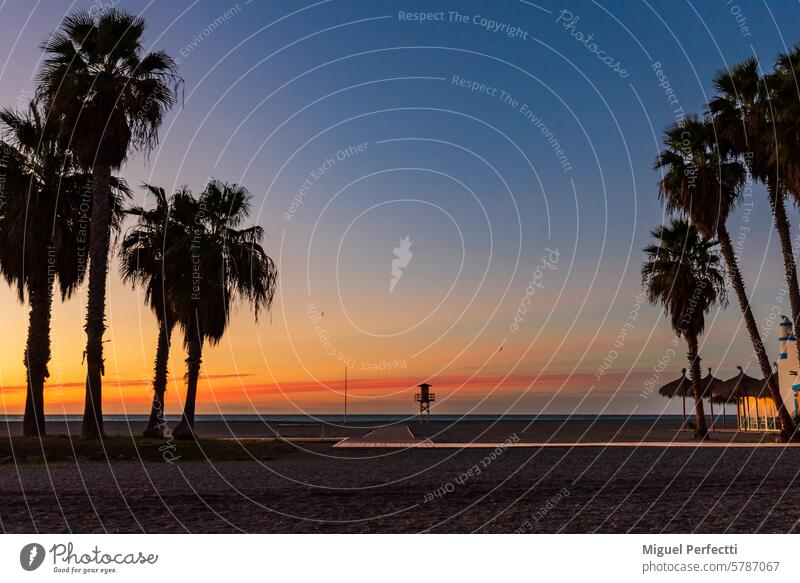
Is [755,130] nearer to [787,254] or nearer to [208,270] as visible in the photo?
[787,254]

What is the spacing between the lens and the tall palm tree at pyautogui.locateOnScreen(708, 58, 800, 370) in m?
35.5

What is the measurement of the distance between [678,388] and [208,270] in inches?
1517

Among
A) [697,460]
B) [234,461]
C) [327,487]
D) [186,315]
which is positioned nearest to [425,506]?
[327,487]

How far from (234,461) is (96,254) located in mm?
10033

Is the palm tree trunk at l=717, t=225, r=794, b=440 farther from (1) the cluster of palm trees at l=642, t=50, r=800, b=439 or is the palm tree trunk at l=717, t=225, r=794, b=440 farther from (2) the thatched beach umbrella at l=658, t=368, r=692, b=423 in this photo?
(2) the thatched beach umbrella at l=658, t=368, r=692, b=423

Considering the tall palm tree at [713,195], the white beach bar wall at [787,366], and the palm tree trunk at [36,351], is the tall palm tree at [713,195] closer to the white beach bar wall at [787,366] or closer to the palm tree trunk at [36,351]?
the white beach bar wall at [787,366]

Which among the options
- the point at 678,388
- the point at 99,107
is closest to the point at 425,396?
the point at 678,388

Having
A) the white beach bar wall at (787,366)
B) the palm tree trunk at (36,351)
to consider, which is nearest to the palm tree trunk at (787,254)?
the white beach bar wall at (787,366)

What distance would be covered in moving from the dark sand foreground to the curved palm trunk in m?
9.52

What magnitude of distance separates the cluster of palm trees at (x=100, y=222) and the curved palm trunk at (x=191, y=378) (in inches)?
2.1

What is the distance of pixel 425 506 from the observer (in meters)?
16.7

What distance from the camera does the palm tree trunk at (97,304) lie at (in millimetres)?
A: 31000
